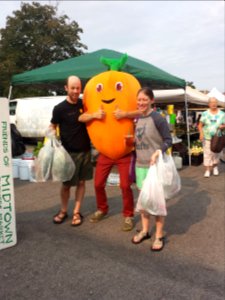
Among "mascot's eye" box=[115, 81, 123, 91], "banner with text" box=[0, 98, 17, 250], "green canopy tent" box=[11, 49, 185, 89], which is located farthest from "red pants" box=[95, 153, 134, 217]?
"green canopy tent" box=[11, 49, 185, 89]

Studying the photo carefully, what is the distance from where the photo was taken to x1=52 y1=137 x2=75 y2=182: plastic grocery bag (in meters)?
3.78

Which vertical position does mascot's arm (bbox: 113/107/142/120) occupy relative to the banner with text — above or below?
above

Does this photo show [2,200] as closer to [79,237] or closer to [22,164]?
[79,237]

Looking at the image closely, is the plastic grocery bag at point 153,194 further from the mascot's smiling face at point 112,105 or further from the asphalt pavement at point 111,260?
the mascot's smiling face at point 112,105

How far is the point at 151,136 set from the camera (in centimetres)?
334

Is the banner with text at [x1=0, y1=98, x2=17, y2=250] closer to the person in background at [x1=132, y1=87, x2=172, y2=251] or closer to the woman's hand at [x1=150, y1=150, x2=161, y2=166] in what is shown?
the person in background at [x1=132, y1=87, x2=172, y2=251]

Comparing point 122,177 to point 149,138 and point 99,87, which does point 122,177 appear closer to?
point 149,138

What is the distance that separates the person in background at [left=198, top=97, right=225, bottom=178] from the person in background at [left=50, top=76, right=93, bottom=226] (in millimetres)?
3966

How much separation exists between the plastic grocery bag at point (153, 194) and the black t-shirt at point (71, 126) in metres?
1.08

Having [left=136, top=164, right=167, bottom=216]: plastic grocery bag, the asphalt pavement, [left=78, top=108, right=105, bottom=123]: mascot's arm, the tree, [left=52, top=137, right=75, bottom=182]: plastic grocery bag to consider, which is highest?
the tree

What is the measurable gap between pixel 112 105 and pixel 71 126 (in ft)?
1.85

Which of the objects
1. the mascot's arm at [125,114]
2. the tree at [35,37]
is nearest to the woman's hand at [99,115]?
the mascot's arm at [125,114]

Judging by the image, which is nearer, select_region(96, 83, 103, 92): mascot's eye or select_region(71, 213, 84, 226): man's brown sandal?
select_region(96, 83, 103, 92): mascot's eye

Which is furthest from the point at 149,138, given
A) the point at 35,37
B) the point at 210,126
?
the point at 35,37
